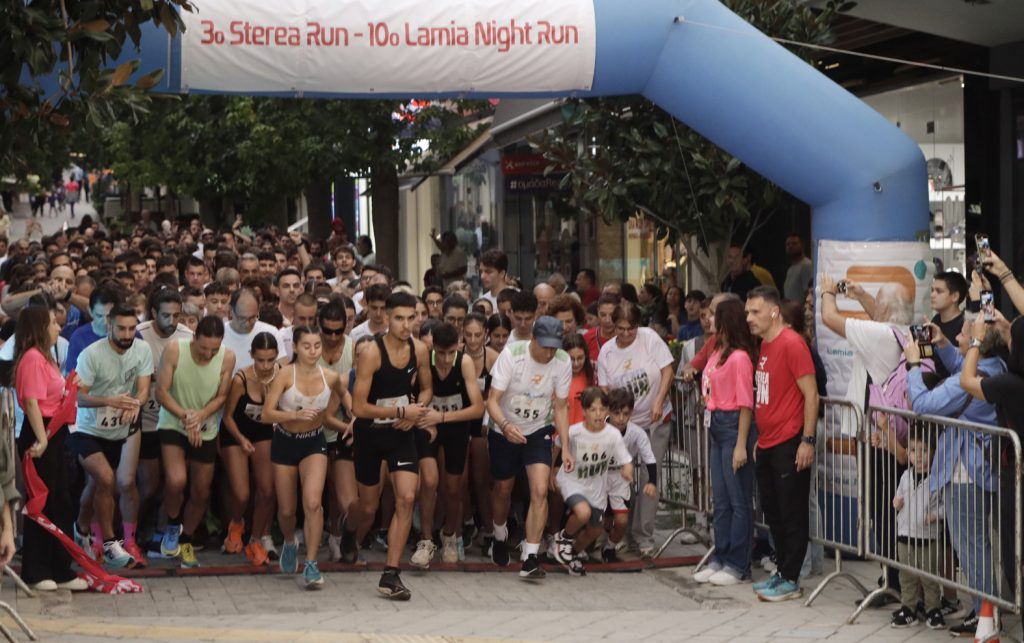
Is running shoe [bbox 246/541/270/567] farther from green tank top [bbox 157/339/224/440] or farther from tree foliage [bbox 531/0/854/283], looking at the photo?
tree foliage [bbox 531/0/854/283]

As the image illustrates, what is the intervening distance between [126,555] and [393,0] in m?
4.30

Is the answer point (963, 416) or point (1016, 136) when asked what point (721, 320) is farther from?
point (1016, 136)

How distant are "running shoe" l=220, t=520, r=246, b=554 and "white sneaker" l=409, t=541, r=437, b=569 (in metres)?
1.27

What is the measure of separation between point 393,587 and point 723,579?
2.10 meters

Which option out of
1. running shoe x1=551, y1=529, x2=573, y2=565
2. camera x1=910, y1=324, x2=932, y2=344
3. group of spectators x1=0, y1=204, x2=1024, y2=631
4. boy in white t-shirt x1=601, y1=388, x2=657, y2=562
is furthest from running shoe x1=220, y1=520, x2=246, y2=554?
camera x1=910, y1=324, x2=932, y2=344

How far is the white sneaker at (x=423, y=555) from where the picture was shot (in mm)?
10663

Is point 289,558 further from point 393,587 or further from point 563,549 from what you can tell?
point 563,549

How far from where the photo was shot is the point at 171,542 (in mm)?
10914

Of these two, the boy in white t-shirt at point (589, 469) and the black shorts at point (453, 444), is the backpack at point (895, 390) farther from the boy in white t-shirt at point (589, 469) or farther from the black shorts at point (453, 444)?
the black shorts at point (453, 444)

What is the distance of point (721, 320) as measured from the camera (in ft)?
33.3

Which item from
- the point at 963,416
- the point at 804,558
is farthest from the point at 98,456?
the point at 963,416

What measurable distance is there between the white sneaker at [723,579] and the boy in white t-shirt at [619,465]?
0.78 metres

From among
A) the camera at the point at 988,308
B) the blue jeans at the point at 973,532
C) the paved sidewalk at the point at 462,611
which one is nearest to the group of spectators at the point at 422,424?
the paved sidewalk at the point at 462,611

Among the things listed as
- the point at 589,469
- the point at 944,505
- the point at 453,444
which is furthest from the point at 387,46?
the point at 944,505
